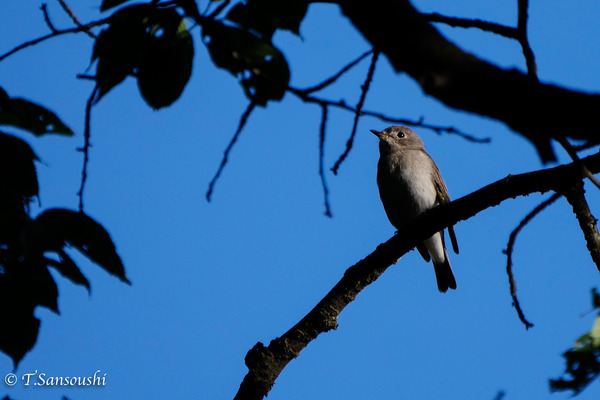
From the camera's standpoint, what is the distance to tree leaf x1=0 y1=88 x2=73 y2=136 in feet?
8.43

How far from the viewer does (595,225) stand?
159 inches

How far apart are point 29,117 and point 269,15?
43.5 inches

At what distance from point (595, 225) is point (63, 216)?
3266mm

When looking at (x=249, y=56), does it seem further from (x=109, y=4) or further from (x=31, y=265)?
(x=31, y=265)

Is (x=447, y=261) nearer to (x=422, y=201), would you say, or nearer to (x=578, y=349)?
(x=422, y=201)

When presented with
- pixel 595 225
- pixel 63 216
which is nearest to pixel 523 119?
pixel 63 216

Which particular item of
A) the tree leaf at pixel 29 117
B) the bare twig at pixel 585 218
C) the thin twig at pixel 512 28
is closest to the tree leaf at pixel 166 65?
the tree leaf at pixel 29 117

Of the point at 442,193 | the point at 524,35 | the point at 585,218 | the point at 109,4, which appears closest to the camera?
the point at 524,35

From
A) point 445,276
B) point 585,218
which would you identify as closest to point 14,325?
point 585,218

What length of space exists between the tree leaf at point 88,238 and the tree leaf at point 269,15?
0.87 metres

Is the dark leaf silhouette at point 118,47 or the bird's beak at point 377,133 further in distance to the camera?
the bird's beak at point 377,133

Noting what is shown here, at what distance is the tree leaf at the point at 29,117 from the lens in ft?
8.43

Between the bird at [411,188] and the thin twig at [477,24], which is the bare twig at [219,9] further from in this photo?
the bird at [411,188]

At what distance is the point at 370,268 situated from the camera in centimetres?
457
